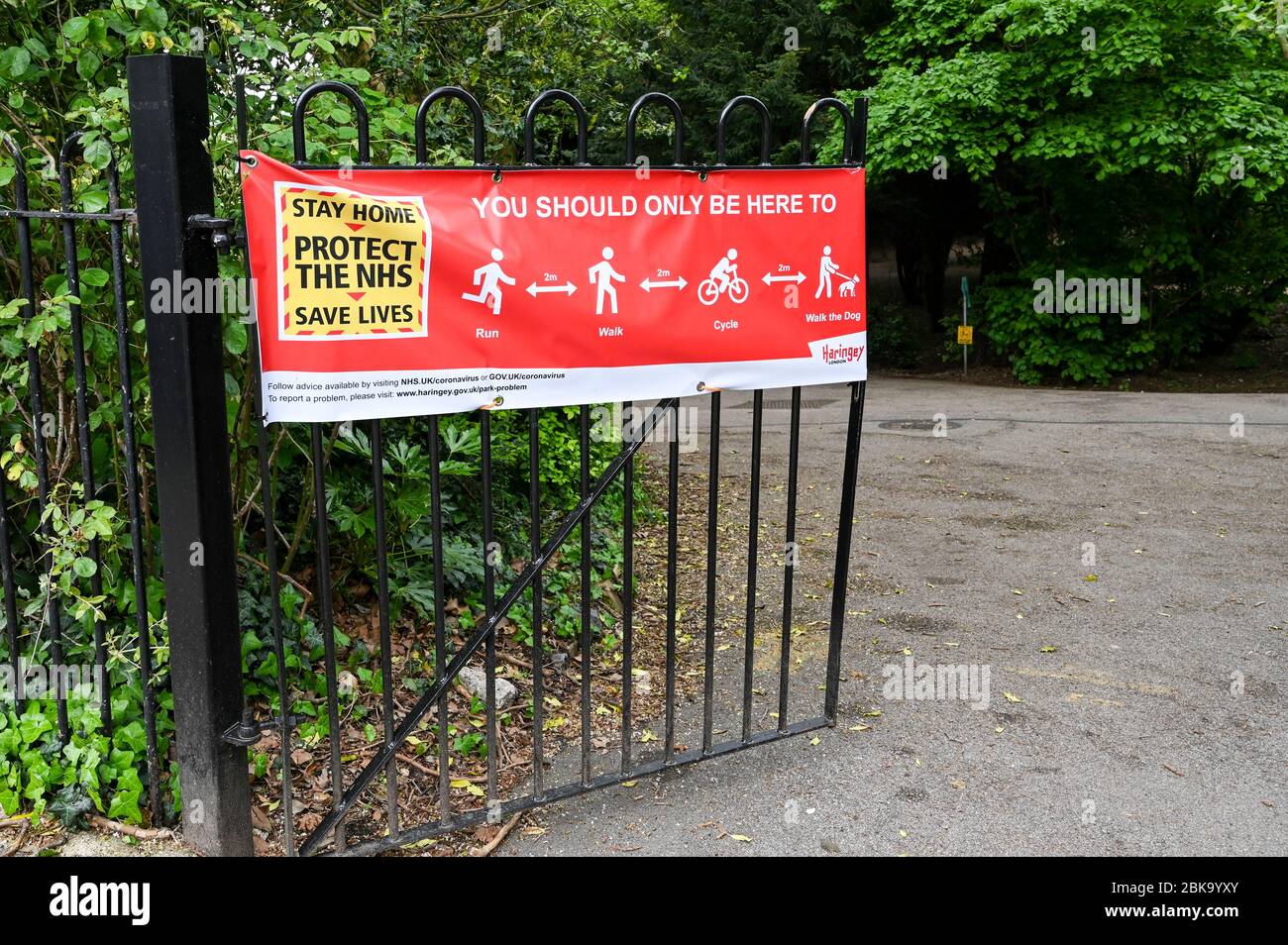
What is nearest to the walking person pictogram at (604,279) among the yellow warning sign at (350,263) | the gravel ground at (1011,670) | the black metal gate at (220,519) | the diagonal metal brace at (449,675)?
the black metal gate at (220,519)

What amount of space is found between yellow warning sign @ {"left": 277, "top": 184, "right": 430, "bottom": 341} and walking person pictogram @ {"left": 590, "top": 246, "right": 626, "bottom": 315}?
0.54 metres

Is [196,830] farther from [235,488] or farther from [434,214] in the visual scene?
[434,214]

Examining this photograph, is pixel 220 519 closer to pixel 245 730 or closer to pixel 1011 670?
pixel 245 730

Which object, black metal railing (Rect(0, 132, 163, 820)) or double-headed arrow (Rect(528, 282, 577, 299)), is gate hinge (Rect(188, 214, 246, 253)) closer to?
black metal railing (Rect(0, 132, 163, 820))

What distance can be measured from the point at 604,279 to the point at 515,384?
1.44 feet

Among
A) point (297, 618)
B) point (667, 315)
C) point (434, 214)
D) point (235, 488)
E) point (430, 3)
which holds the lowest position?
point (297, 618)

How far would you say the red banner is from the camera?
9.94ft

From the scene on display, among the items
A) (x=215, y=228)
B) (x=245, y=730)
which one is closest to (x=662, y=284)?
(x=215, y=228)

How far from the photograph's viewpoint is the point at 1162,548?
697 centimetres

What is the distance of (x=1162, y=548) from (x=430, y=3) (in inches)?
218

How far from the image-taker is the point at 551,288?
336 centimetres

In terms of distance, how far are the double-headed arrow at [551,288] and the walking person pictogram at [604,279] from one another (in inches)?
3.0

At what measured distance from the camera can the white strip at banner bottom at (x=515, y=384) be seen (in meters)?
3.05

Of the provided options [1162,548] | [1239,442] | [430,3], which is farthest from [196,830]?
[1239,442]
